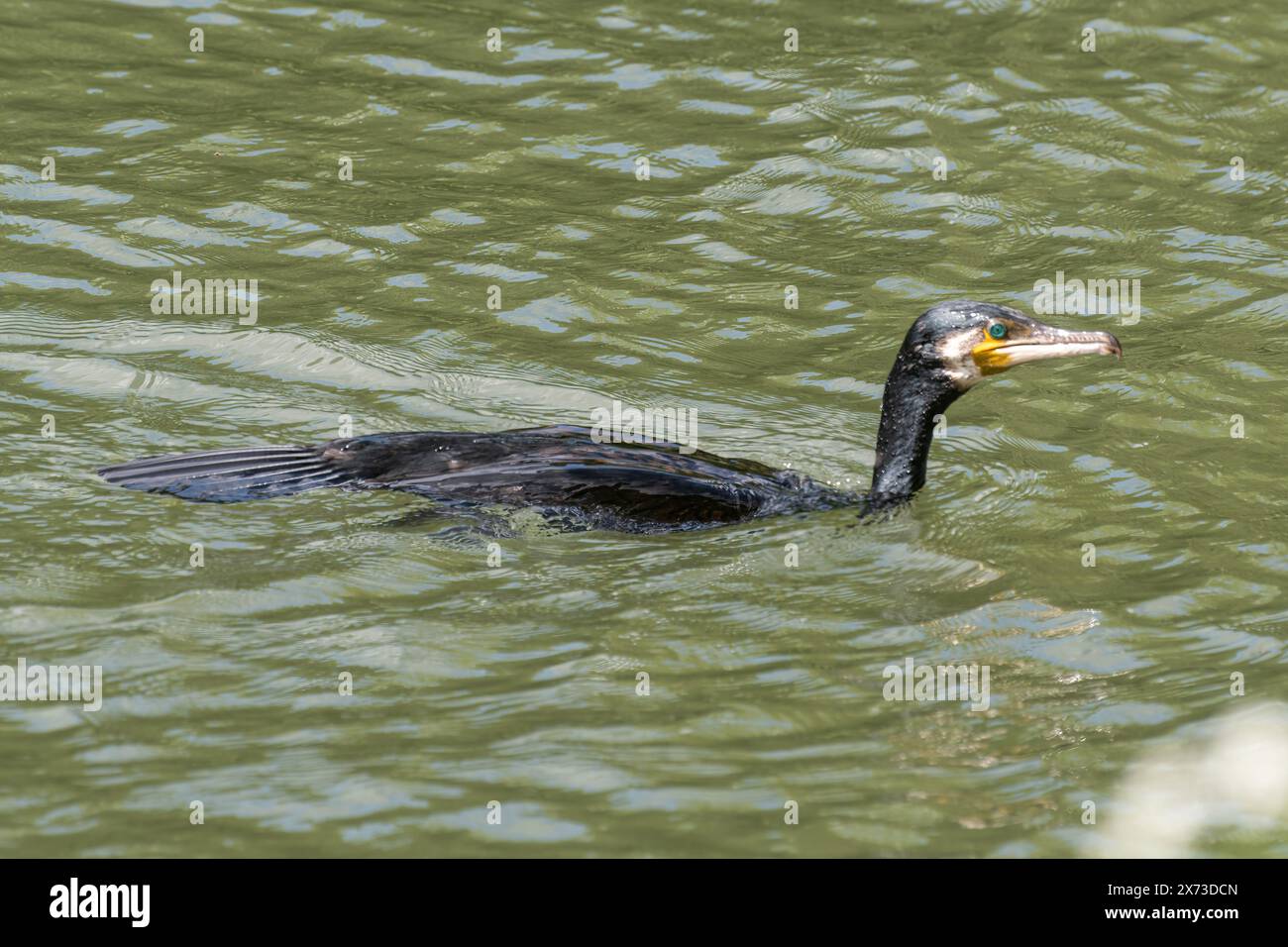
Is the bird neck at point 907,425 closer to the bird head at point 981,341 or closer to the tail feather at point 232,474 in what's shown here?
the bird head at point 981,341

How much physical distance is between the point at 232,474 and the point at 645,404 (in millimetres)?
2430

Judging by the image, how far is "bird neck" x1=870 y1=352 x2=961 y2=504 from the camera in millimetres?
8680

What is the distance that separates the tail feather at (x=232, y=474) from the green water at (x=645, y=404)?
12 cm

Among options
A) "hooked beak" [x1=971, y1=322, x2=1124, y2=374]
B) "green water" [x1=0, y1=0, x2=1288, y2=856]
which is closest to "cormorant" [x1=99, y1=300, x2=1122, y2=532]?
"hooked beak" [x1=971, y1=322, x2=1124, y2=374]

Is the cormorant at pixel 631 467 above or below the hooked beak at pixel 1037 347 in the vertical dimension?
below

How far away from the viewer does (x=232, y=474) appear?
8492 mm

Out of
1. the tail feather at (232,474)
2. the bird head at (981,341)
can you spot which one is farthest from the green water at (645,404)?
the bird head at (981,341)

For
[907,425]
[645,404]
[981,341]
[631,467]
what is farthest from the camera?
[645,404]

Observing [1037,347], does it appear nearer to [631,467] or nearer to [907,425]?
[907,425]

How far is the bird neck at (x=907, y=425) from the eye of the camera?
8.68m

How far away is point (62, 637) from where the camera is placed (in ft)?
22.9

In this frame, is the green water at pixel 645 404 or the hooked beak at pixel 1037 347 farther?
the hooked beak at pixel 1037 347

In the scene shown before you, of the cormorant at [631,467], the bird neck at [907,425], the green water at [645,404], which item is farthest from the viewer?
the bird neck at [907,425]

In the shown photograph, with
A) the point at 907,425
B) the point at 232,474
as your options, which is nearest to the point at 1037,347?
the point at 907,425
